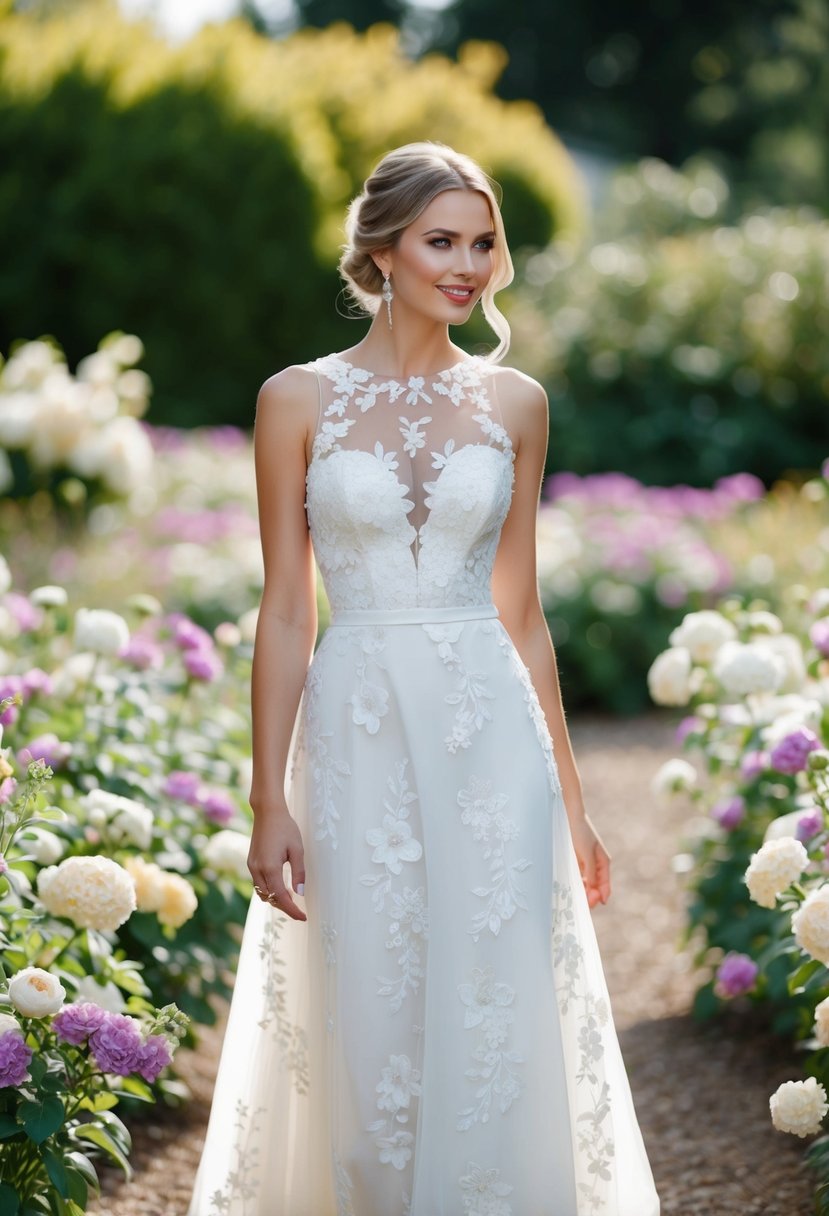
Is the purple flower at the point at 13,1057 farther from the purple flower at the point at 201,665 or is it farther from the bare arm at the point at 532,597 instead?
the purple flower at the point at 201,665

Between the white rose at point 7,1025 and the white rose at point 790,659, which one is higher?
the white rose at point 790,659

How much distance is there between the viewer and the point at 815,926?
2.64 meters

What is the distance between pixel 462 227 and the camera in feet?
8.98

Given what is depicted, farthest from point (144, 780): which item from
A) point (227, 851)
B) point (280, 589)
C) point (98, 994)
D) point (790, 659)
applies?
point (790, 659)

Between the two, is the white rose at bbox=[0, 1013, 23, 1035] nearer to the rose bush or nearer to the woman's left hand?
the rose bush

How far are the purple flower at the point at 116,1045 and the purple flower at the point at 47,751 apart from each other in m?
1.06

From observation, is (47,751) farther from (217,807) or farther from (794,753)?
(794,753)

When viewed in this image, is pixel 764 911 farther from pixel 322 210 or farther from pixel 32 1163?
pixel 322 210

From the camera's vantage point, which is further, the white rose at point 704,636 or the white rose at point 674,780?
the white rose at point 674,780

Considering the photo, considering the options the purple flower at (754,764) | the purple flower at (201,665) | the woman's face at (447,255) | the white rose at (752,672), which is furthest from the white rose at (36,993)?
the purple flower at (754,764)

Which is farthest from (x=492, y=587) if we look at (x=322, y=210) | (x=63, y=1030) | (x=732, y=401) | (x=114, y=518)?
(x=322, y=210)

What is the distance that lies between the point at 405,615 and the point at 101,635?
1214 mm

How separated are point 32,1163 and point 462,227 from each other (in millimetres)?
1783

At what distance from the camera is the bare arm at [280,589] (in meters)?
2.69
